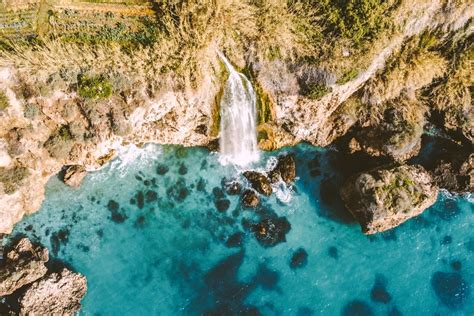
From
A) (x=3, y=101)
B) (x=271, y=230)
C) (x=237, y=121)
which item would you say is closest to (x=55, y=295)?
(x=3, y=101)

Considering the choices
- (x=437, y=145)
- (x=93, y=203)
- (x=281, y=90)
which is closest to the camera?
(x=281, y=90)

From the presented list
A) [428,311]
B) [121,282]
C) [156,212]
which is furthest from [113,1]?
[428,311]

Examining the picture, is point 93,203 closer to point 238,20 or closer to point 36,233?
point 36,233

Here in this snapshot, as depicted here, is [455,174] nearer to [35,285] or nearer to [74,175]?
[74,175]

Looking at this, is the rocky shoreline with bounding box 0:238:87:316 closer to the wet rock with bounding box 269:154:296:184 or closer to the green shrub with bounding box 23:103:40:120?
the green shrub with bounding box 23:103:40:120

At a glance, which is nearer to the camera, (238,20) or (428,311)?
(238,20)

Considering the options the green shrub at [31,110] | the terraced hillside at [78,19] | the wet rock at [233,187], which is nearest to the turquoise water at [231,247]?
the wet rock at [233,187]

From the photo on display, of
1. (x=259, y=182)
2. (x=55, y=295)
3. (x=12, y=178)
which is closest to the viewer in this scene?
(x=12, y=178)

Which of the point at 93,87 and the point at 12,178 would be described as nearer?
the point at 93,87
